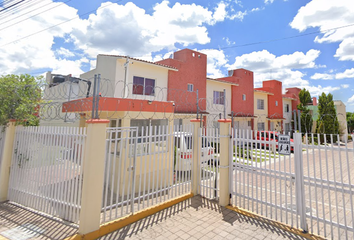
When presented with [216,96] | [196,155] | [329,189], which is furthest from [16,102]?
[216,96]

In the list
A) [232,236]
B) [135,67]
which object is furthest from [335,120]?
[232,236]

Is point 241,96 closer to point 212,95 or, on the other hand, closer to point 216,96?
point 216,96

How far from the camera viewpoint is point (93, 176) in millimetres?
3451

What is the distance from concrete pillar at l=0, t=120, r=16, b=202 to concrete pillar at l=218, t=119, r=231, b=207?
5.99 meters

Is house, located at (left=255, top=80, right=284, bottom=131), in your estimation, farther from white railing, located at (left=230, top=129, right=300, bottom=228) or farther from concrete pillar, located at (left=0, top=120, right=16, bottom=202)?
concrete pillar, located at (left=0, top=120, right=16, bottom=202)

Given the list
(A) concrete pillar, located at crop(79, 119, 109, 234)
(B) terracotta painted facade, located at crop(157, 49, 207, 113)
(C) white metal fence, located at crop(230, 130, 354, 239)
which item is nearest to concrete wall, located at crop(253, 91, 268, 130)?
(B) terracotta painted facade, located at crop(157, 49, 207, 113)

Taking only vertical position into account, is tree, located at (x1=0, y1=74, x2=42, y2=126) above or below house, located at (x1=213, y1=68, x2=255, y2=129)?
below

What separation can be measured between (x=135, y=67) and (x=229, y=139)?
8.99 meters

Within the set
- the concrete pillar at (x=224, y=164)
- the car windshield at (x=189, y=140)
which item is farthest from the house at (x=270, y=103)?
the concrete pillar at (x=224, y=164)

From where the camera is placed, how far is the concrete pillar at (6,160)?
5.15 meters

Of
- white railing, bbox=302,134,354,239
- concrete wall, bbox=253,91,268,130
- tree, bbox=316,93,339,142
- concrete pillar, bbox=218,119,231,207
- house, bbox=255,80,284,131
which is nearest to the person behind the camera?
white railing, bbox=302,134,354,239

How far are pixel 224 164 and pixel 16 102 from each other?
6435mm

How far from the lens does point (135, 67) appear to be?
1180 centimetres

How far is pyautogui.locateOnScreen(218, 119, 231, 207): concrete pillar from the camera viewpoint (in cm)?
475
